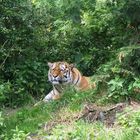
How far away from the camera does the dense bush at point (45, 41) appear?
8.78 metres

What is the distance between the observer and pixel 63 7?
24.9 ft

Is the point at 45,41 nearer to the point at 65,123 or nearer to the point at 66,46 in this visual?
the point at 66,46

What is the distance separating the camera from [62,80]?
8.41 meters

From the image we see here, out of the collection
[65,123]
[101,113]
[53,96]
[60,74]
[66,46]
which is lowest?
[65,123]

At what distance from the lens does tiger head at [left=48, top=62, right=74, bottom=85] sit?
8.34 metres

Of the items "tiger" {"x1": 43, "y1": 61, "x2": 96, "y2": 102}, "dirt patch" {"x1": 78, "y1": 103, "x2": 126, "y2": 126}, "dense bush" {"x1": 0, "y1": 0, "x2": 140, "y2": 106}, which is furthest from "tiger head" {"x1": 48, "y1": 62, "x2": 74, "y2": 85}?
"dirt patch" {"x1": 78, "y1": 103, "x2": 126, "y2": 126}

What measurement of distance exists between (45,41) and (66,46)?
0.49 meters

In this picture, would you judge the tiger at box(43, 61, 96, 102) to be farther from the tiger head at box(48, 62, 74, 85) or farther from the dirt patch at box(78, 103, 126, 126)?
the dirt patch at box(78, 103, 126, 126)

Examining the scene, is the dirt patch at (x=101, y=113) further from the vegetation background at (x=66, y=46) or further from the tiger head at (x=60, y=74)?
the tiger head at (x=60, y=74)

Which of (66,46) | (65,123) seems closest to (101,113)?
(65,123)

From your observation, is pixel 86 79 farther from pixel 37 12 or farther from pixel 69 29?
pixel 37 12

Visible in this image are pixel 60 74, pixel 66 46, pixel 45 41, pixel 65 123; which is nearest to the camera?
pixel 65 123

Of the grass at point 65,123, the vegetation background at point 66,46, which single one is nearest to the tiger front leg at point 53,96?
the grass at point 65,123

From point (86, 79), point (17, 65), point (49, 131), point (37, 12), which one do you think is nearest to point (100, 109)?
point (49, 131)
